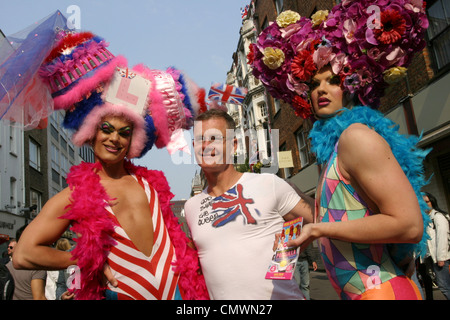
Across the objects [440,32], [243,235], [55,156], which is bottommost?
[243,235]

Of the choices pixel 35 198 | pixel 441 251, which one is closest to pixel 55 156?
pixel 35 198

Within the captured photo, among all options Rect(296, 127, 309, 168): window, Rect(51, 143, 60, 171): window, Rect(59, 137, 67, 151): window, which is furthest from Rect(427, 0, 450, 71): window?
Rect(59, 137, 67, 151): window

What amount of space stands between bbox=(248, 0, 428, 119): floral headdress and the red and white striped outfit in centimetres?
127

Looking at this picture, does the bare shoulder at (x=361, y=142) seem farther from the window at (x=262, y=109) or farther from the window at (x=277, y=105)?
the window at (x=262, y=109)

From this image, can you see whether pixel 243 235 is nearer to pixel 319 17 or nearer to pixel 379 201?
pixel 379 201

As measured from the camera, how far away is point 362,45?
1.81m

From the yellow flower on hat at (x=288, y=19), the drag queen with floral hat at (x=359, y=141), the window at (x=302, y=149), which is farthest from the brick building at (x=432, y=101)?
the window at (x=302, y=149)

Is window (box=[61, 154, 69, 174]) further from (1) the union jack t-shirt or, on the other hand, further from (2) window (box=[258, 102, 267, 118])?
(1) the union jack t-shirt

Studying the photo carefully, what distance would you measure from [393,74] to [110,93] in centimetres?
162

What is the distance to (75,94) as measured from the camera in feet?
7.21

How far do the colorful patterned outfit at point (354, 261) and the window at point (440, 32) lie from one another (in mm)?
6515

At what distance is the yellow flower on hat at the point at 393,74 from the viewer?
5.98 ft

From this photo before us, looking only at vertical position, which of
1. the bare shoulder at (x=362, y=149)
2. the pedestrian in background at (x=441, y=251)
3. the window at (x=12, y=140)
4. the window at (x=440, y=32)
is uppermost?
the window at (x=12, y=140)
